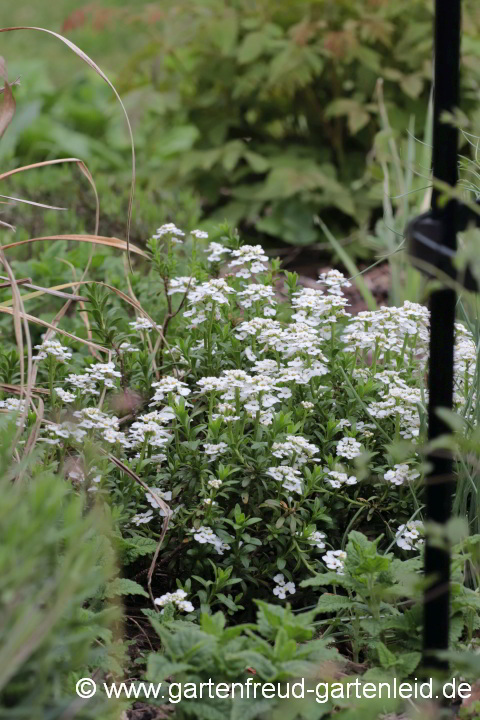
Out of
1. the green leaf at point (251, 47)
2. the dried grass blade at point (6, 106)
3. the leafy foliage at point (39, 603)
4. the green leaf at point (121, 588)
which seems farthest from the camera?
the green leaf at point (251, 47)

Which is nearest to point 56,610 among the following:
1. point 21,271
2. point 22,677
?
point 22,677

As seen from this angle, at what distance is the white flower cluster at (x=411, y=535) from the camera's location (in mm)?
1853

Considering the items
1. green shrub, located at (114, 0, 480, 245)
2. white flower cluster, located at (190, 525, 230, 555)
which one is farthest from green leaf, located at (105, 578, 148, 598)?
green shrub, located at (114, 0, 480, 245)

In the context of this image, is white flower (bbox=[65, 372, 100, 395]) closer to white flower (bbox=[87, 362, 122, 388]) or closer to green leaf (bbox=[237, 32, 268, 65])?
white flower (bbox=[87, 362, 122, 388])

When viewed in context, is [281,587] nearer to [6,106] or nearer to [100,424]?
[100,424]

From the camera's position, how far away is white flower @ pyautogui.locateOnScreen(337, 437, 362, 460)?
193 cm

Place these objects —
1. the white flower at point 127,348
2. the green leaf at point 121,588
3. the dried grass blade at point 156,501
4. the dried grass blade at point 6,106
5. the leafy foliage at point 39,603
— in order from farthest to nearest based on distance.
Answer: the white flower at point 127,348, the dried grass blade at point 6,106, the dried grass blade at point 156,501, the green leaf at point 121,588, the leafy foliage at point 39,603

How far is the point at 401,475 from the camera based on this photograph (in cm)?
193

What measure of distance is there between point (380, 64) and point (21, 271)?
2488 millimetres

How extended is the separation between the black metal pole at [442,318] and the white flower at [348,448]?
548 millimetres

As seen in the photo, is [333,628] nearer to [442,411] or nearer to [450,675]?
[450,675]

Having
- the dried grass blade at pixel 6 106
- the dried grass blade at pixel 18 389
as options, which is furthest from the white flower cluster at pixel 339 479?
the dried grass blade at pixel 6 106

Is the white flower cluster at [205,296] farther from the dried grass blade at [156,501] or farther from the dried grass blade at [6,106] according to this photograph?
the dried grass blade at [6,106]

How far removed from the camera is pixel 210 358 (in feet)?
7.10
